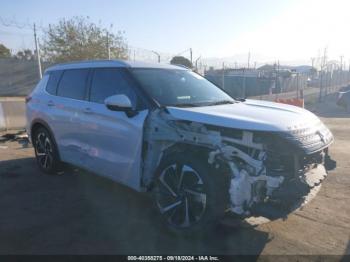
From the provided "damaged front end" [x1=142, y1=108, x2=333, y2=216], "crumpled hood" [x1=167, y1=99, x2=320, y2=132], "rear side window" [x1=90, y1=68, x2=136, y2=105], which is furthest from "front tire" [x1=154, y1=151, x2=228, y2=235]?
"rear side window" [x1=90, y1=68, x2=136, y2=105]

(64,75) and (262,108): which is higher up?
(64,75)

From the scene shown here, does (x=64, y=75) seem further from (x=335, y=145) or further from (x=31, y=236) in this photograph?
(x=335, y=145)

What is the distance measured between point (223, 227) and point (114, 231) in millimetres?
1249

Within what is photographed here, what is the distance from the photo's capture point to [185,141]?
12.9ft

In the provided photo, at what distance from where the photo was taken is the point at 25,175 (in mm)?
6508

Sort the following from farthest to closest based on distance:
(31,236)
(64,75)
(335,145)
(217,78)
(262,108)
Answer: (217,78) < (335,145) < (64,75) < (262,108) < (31,236)

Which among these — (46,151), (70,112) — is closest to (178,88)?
(70,112)

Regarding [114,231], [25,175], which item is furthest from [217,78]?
[114,231]

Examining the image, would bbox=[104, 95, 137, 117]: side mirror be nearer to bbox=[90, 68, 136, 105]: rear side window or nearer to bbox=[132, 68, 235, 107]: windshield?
bbox=[90, 68, 136, 105]: rear side window

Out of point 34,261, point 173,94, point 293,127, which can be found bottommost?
point 34,261

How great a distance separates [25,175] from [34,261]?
3.23 metres

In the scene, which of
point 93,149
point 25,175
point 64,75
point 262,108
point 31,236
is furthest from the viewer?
point 25,175

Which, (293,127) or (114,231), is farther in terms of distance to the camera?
(114,231)

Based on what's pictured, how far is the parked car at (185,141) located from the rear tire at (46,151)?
530mm
